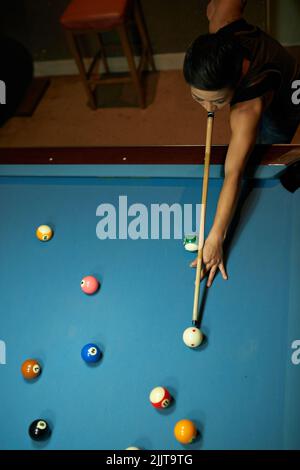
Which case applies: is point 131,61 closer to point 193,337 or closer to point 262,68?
point 262,68

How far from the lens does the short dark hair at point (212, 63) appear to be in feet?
4.19

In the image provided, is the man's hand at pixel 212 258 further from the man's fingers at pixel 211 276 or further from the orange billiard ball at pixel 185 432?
the orange billiard ball at pixel 185 432

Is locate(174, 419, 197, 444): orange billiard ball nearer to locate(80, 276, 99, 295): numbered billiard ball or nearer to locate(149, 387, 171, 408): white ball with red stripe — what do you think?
locate(149, 387, 171, 408): white ball with red stripe

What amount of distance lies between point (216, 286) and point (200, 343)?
0.20 m

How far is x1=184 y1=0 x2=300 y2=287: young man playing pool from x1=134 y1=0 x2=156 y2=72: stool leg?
167cm

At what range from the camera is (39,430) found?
115cm

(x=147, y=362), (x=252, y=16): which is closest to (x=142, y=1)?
(x=252, y=16)

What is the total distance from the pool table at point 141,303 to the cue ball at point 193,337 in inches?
1.1

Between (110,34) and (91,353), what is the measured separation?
2817 mm

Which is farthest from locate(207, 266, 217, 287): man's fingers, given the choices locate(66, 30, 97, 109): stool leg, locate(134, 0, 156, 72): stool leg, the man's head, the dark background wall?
the dark background wall

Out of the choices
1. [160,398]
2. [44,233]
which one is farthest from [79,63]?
[160,398]

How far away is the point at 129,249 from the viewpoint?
1.50 metres

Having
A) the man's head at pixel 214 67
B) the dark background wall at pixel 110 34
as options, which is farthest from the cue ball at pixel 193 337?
the dark background wall at pixel 110 34

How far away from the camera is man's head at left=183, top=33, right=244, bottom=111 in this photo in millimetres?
1280
